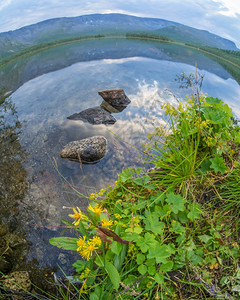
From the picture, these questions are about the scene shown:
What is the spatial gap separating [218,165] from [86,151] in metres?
4.87

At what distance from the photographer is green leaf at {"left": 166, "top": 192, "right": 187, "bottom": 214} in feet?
6.90

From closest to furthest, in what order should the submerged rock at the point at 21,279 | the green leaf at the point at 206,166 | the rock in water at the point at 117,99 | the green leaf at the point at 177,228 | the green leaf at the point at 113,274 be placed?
1. the green leaf at the point at 113,274
2. the green leaf at the point at 177,228
3. the green leaf at the point at 206,166
4. the submerged rock at the point at 21,279
5. the rock in water at the point at 117,99

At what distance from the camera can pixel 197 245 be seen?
199 centimetres

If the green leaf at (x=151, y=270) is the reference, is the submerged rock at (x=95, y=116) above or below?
below

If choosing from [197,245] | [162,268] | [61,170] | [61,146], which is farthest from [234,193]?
[61,146]

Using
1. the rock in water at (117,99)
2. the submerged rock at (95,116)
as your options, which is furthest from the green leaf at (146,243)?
the rock in water at (117,99)

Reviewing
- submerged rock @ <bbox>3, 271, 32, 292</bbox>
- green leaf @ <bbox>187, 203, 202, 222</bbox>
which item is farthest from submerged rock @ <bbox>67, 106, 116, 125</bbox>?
green leaf @ <bbox>187, 203, 202, 222</bbox>

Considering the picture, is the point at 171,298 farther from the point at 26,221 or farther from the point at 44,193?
the point at 44,193

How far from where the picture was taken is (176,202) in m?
2.16

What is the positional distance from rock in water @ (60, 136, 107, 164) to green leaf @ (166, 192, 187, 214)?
457 centimetres

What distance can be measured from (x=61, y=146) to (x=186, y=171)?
6157 mm

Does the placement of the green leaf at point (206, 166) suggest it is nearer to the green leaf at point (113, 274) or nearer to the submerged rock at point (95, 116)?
the green leaf at point (113, 274)

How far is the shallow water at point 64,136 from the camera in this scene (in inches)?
182

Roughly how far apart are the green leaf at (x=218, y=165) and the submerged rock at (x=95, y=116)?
7.08m
